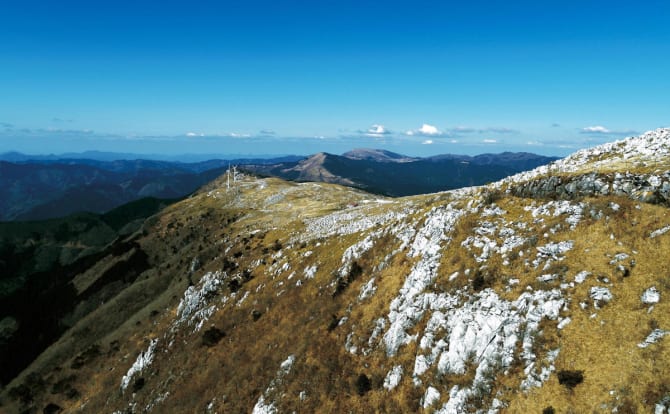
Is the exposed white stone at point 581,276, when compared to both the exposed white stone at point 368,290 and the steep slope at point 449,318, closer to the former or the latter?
the steep slope at point 449,318

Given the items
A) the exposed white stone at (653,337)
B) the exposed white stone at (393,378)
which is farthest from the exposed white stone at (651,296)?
the exposed white stone at (393,378)

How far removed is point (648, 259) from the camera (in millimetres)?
27438

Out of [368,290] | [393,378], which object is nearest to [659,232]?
[393,378]

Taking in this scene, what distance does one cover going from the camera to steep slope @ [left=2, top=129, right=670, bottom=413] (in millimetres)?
24844

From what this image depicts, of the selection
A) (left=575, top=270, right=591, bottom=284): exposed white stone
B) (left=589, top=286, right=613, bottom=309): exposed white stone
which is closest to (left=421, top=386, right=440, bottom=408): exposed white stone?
(left=589, top=286, right=613, bottom=309): exposed white stone

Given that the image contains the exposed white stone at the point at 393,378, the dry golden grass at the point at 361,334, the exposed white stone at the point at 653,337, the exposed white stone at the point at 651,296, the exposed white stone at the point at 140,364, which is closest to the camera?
the exposed white stone at the point at 653,337

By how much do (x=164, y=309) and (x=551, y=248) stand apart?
80636mm

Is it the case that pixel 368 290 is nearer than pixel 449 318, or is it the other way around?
pixel 449 318

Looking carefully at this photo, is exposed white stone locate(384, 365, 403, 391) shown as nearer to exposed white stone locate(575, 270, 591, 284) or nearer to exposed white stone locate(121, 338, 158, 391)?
exposed white stone locate(575, 270, 591, 284)

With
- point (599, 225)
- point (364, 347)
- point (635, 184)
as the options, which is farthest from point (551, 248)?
point (364, 347)

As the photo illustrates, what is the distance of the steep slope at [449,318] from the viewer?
978 inches

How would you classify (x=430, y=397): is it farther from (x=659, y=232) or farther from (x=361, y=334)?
(x=659, y=232)

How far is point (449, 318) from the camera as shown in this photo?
110ft

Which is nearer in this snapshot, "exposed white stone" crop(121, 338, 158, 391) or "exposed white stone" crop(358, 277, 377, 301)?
"exposed white stone" crop(358, 277, 377, 301)
